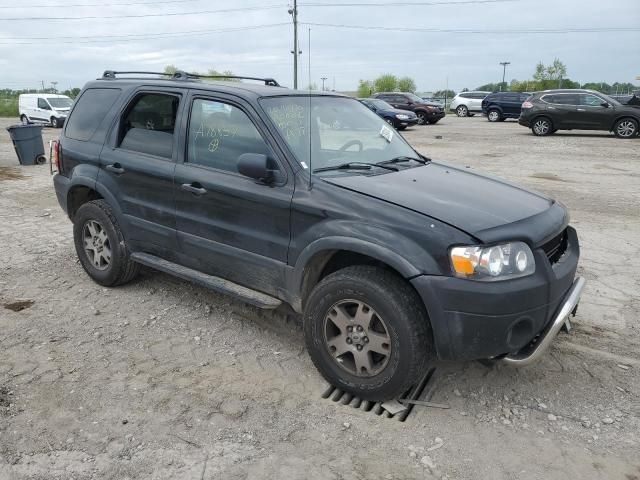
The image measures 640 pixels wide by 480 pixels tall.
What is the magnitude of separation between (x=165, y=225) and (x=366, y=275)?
6.09 ft

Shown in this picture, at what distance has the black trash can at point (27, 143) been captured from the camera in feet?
43.2

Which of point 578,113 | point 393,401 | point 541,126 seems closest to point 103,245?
point 393,401

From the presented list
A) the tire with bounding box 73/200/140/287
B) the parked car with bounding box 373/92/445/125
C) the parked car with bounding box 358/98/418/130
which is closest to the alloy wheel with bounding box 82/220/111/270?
the tire with bounding box 73/200/140/287

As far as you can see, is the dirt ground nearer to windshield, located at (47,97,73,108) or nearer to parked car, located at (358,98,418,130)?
parked car, located at (358,98,418,130)

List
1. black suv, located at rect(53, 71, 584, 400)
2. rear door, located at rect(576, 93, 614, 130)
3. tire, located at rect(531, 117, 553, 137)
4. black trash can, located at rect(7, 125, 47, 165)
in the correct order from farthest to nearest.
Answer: tire, located at rect(531, 117, 553, 137) < rear door, located at rect(576, 93, 614, 130) < black trash can, located at rect(7, 125, 47, 165) < black suv, located at rect(53, 71, 584, 400)

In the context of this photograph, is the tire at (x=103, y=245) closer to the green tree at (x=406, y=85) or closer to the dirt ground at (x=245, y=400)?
the dirt ground at (x=245, y=400)

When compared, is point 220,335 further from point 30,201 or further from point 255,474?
point 30,201

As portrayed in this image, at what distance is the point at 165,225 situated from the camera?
4.22 metres

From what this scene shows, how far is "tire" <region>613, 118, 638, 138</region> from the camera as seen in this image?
59.1ft

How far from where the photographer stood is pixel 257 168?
340cm

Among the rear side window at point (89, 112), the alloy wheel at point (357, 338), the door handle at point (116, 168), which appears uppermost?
the rear side window at point (89, 112)

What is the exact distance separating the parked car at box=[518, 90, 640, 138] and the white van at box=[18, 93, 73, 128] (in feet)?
68.6

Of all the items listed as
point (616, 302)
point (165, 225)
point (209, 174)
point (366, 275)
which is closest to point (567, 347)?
point (616, 302)

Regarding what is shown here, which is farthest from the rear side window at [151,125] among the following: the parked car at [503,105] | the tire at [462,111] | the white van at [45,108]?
the tire at [462,111]
